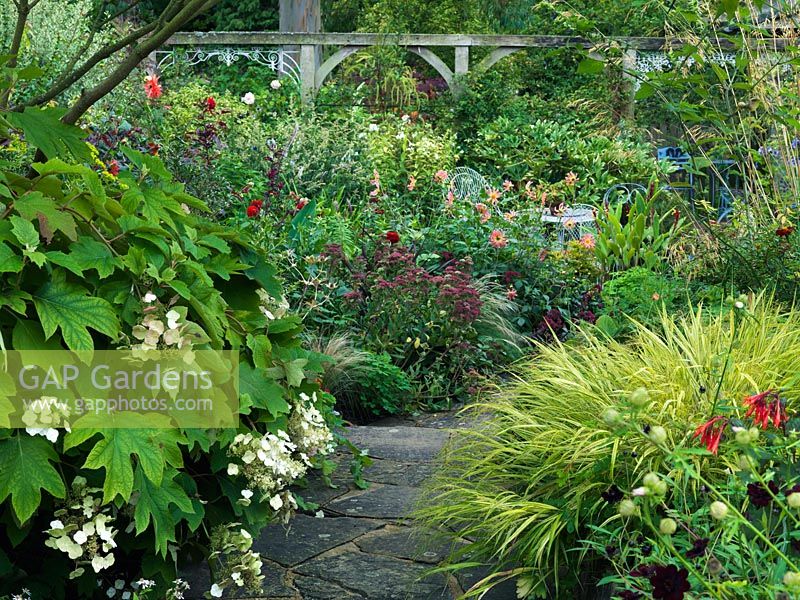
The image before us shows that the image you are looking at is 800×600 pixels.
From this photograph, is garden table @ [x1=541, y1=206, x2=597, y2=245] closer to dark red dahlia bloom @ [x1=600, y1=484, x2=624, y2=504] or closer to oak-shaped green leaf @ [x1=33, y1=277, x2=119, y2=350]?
dark red dahlia bloom @ [x1=600, y1=484, x2=624, y2=504]

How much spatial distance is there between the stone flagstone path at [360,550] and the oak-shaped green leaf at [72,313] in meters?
0.97

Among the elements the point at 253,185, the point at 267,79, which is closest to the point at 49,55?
the point at 267,79

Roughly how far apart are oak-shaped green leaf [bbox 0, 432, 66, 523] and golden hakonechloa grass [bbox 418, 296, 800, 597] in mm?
1077

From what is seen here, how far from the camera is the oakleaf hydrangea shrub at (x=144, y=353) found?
194cm

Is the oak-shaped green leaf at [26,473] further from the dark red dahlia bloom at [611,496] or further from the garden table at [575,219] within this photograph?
the garden table at [575,219]

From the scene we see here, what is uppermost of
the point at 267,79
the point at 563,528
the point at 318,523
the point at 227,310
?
the point at 267,79

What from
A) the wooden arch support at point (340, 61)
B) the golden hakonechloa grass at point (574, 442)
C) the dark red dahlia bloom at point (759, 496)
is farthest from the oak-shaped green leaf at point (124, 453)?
the wooden arch support at point (340, 61)

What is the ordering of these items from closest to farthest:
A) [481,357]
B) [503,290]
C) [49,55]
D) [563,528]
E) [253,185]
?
[563,528]
[481,357]
[503,290]
[253,185]
[49,55]

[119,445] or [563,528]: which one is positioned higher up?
[119,445]

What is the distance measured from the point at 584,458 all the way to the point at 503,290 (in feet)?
11.8

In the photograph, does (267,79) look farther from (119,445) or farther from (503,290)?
(119,445)

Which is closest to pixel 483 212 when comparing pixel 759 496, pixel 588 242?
pixel 588 242

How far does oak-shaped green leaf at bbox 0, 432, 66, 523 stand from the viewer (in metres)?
1.86

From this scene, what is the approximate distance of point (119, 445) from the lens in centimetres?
192
